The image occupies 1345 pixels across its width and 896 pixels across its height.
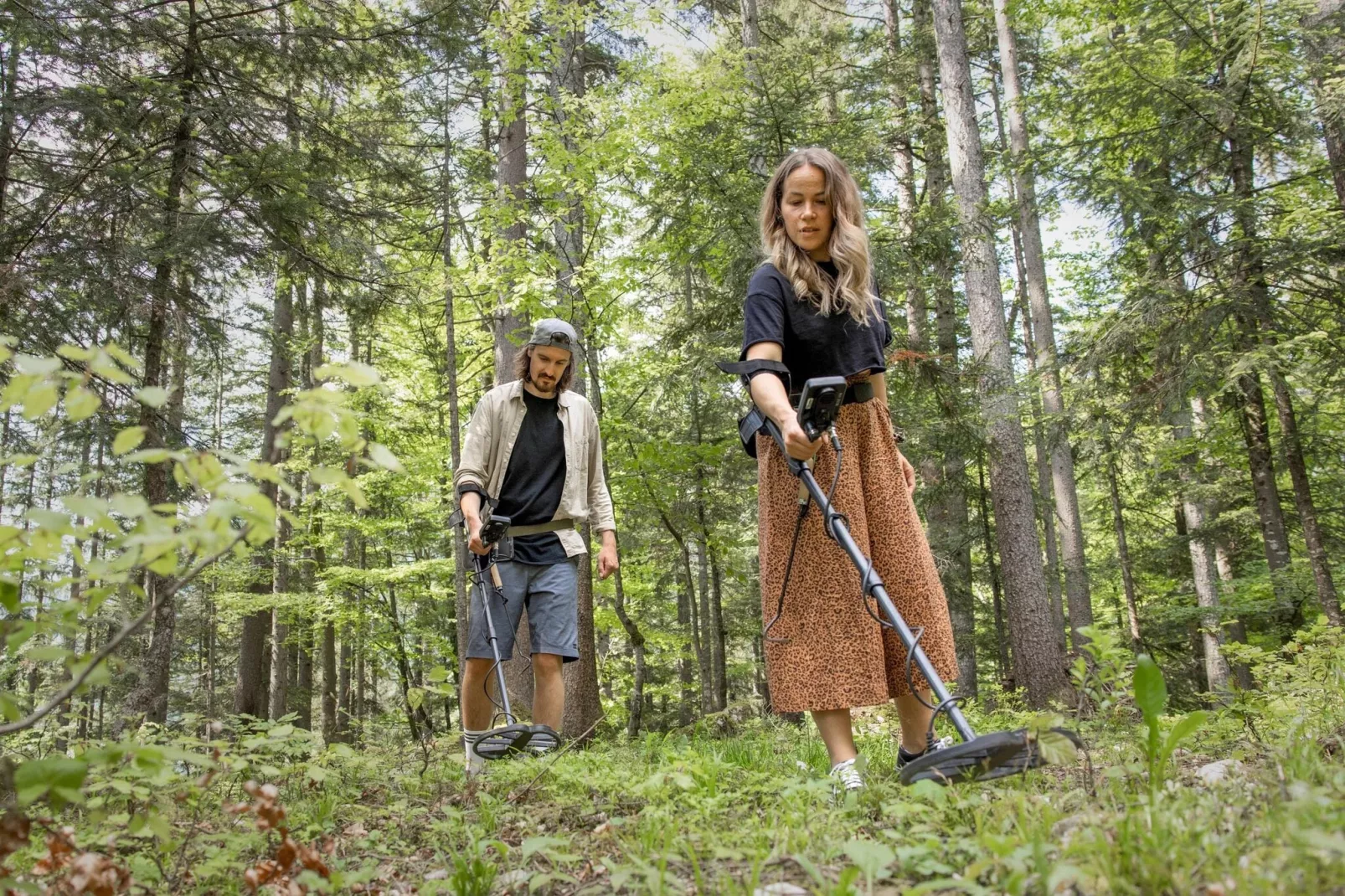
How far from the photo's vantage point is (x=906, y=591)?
280 cm

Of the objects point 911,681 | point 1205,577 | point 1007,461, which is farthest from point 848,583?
point 1205,577

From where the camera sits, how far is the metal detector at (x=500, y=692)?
330 cm

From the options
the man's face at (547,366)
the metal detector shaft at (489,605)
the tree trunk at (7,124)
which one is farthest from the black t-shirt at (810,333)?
the tree trunk at (7,124)

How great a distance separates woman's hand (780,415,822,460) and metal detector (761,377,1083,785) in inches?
1.5

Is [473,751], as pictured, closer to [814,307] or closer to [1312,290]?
[814,307]

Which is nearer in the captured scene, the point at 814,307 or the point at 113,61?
the point at 814,307

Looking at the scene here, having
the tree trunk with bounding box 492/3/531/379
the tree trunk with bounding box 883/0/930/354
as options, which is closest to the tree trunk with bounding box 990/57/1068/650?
the tree trunk with bounding box 883/0/930/354

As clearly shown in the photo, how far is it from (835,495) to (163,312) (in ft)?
22.4

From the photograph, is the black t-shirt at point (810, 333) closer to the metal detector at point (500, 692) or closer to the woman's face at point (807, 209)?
the woman's face at point (807, 209)

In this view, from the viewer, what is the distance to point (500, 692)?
3.90 m

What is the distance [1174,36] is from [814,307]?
8083mm

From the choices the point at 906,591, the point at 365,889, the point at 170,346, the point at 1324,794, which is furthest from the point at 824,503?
the point at 170,346

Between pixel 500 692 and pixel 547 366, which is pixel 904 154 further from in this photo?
pixel 500 692

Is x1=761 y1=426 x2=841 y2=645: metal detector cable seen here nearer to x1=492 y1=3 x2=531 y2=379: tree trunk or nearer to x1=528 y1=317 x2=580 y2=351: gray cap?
x1=528 y1=317 x2=580 y2=351: gray cap
